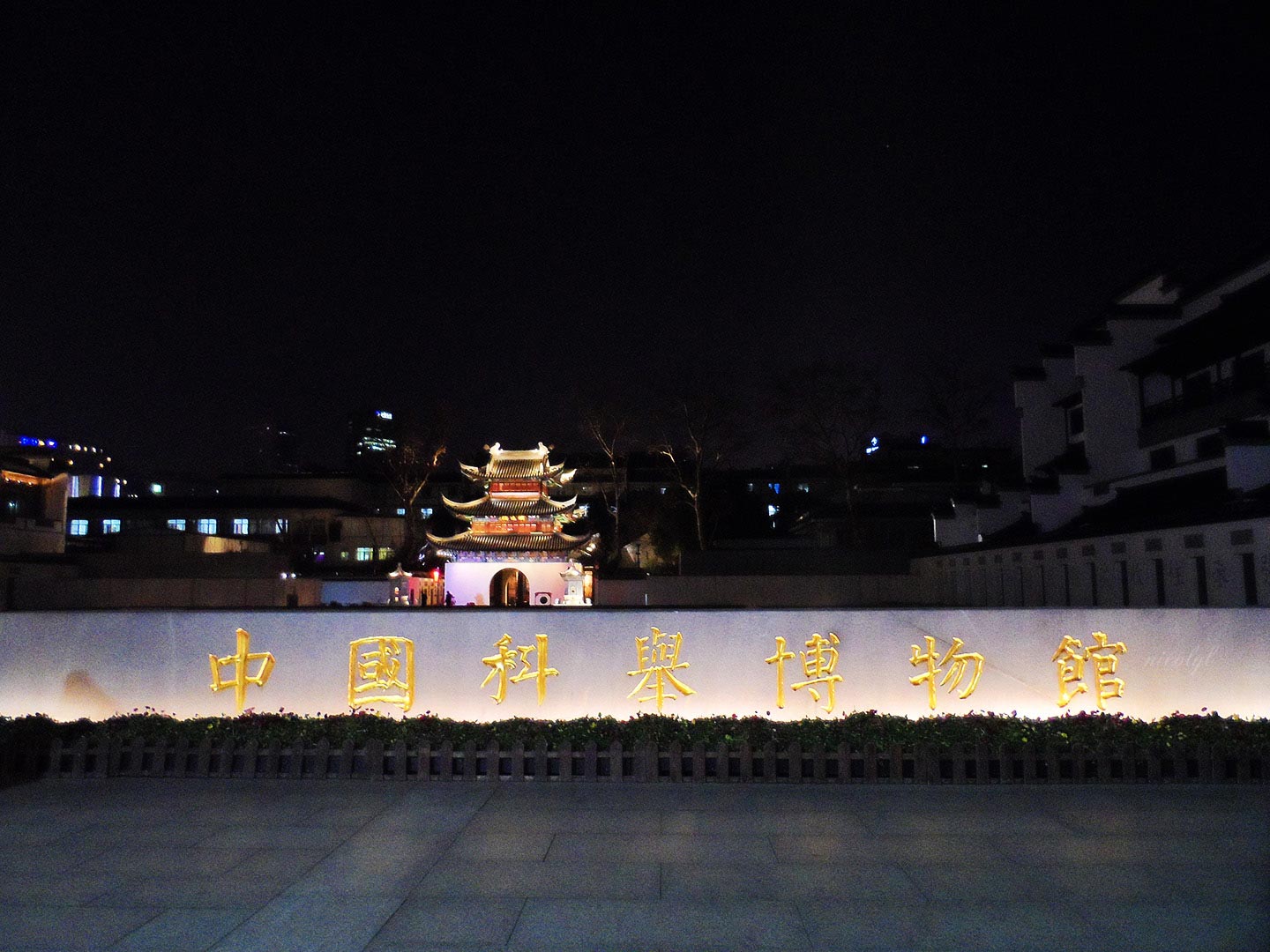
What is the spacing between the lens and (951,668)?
10.2 m

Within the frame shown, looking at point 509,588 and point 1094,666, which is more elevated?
point 509,588

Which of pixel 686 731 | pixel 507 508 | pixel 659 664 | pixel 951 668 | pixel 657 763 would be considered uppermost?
pixel 507 508

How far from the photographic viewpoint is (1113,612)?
10.2 m

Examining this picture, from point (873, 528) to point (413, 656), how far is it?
33440 millimetres

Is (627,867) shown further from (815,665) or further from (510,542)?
(510,542)

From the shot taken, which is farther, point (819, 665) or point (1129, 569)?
point (1129, 569)

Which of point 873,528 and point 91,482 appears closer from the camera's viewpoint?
point 873,528

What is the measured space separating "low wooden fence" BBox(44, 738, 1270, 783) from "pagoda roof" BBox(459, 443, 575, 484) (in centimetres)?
2933

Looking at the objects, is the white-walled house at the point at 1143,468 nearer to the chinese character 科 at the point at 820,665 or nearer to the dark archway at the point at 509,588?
the chinese character 科 at the point at 820,665

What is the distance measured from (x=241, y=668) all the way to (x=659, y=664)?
484 centimetres

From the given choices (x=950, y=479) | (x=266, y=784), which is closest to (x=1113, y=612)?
(x=266, y=784)

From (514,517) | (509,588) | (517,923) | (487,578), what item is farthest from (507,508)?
(517,923)

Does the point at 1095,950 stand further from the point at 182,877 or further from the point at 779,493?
the point at 779,493

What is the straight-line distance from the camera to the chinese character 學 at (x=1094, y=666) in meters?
10.1
